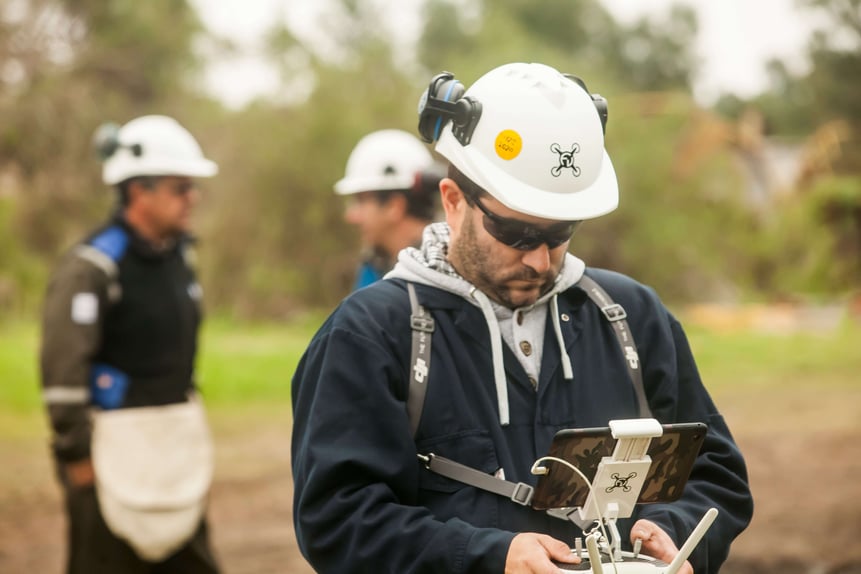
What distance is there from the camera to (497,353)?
2725 millimetres

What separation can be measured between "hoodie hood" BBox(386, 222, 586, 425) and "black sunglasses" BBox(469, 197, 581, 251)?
132 mm

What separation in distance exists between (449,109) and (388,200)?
117 inches

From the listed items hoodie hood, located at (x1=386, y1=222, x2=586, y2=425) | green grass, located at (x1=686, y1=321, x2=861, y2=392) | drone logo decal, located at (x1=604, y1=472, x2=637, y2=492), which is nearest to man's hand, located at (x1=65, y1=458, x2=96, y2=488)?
hoodie hood, located at (x1=386, y1=222, x2=586, y2=425)

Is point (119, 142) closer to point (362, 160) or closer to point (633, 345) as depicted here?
point (362, 160)

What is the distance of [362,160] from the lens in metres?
5.98

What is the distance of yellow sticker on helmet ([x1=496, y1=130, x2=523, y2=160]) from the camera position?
8.85ft

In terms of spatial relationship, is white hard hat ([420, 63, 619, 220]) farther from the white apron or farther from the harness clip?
the white apron

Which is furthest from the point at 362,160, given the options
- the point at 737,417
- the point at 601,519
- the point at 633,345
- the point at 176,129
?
the point at 737,417

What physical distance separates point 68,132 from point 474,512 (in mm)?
13897

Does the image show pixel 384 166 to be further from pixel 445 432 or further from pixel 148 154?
pixel 445 432

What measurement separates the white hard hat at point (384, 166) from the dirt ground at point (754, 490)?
286 cm

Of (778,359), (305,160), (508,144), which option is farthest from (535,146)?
(305,160)

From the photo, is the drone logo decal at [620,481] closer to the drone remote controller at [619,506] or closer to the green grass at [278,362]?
the drone remote controller at [619,506]

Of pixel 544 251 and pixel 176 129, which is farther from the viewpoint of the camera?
pixel 176 129
